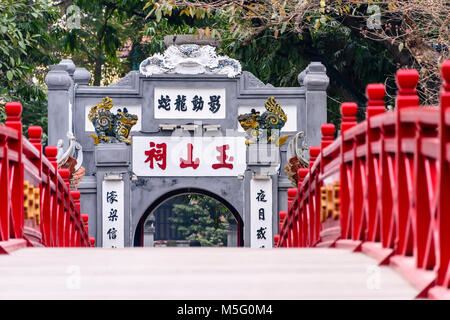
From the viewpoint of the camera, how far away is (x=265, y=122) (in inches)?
537

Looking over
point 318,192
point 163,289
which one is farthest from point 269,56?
point 163,289

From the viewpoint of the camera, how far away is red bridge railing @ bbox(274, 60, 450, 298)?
382cm

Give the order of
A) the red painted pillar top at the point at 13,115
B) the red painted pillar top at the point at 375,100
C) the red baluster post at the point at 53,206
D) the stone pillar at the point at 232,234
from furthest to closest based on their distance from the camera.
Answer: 1. the stone pillar at the point at 232,234
2. the red baluster post at the point at 53,206
3. the red painted pillar top at the point at 13,115
4. the red painted pillar top at the point at 375,100

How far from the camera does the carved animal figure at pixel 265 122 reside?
44.8 feet

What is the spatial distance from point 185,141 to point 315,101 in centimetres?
203

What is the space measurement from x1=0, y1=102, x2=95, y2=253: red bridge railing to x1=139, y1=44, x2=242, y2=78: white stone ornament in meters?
4.52

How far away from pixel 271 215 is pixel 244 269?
350 inches

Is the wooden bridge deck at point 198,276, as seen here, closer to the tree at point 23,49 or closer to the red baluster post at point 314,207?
the red baluster post at point 314,207

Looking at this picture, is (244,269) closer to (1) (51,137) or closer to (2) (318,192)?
(2) (318,192)

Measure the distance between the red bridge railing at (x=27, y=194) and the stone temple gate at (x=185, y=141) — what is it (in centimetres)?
413

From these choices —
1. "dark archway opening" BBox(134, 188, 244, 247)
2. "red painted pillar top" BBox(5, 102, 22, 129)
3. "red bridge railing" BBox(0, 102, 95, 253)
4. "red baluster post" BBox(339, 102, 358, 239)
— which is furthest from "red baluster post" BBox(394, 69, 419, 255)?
"dark archway opening" BBox(134, 188, 244, 247)

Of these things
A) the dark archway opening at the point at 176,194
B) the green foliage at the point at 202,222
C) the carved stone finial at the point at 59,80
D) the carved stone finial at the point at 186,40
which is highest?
the carved stone finial at the point at 186,40

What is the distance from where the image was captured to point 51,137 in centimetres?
1344

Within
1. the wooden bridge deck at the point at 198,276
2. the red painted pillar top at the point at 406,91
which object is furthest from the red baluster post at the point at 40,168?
the red painted pillar top at the point at 406,91
